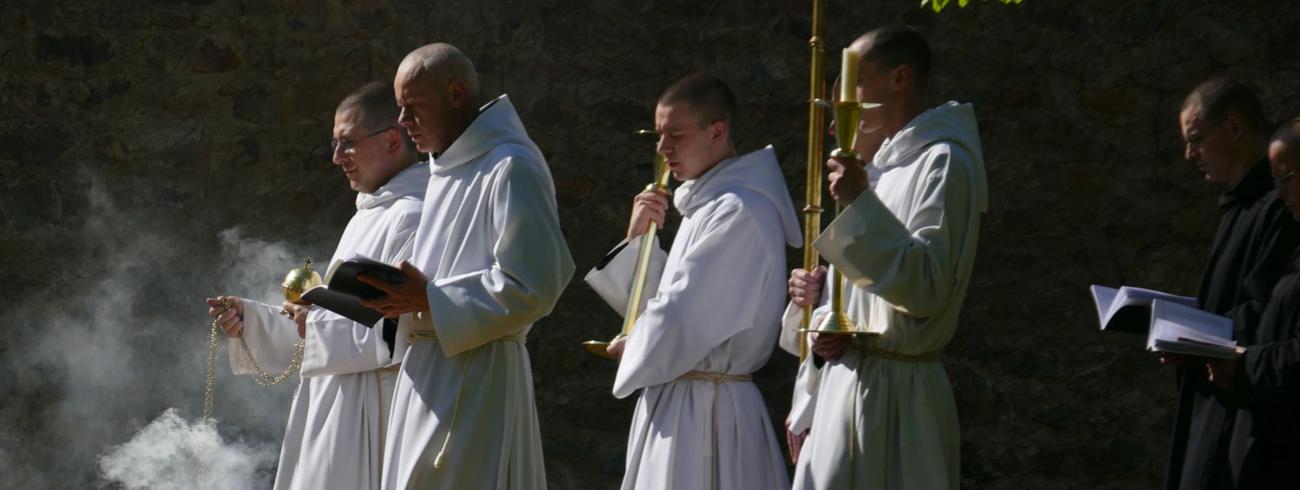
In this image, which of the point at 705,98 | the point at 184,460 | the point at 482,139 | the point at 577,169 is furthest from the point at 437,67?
the point at 184,460

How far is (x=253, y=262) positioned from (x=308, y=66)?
100cm

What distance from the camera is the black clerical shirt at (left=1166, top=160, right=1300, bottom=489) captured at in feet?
16.1

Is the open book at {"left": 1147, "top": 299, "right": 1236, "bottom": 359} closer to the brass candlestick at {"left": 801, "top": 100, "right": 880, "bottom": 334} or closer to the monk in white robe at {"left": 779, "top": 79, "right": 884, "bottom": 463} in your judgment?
the brass candlestick at {"left": 801, "top": 100, "right": 880, "bottom": 334}

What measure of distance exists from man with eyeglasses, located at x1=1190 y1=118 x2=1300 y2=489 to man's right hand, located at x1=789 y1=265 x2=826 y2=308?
3.91ft

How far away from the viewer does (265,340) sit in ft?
21.8

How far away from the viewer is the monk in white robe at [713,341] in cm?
570

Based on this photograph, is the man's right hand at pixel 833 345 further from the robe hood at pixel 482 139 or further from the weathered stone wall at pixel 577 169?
the weathered stone wall at pixel 577 169

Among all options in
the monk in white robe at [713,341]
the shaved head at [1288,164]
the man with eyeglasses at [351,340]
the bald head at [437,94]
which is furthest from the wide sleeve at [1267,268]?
the man with eyeglasses at [351,340]

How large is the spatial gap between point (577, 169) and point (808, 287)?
341 centimetres

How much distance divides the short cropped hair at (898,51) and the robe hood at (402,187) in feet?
5.79

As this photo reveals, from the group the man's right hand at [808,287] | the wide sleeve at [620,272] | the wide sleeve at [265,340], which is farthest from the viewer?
the wide sleeve at [265,340]

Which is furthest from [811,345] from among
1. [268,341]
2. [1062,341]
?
[1062,341]

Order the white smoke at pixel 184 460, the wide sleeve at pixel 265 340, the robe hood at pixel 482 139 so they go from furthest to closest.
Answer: the white smoke at pixel 184 460
the wide sleeve at pixel 265 340
the robe hood at pixel 482 139

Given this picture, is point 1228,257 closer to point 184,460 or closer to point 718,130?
point 718,130
